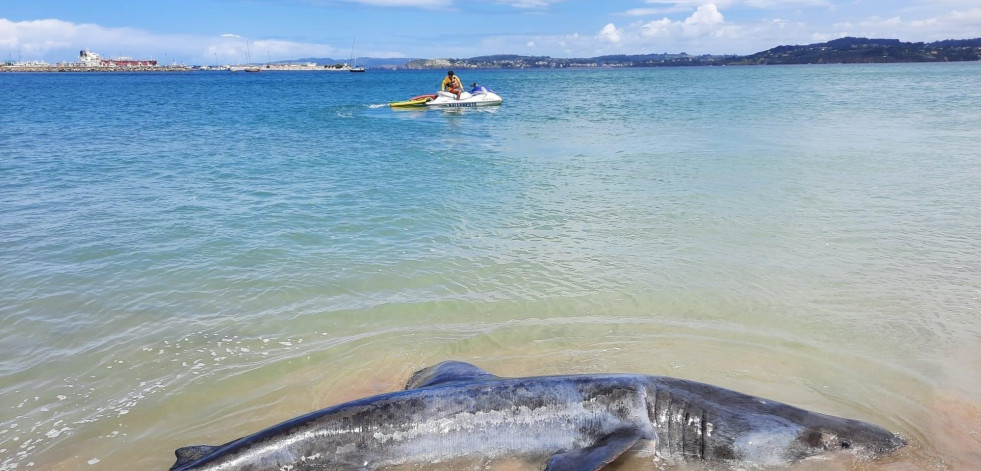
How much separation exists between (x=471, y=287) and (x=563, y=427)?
3.98m

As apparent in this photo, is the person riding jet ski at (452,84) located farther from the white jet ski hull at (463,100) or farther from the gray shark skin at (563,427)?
the gray shark skin at (563,427)

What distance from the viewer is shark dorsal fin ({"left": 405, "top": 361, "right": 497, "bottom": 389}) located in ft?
17.5

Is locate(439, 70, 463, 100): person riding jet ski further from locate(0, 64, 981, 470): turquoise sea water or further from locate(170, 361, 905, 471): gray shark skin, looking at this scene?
locate(170, 361, 905, 471): gray shark skin

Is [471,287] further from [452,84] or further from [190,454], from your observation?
[452,84]

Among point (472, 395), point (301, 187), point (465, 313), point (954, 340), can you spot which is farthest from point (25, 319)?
point (954, 340)

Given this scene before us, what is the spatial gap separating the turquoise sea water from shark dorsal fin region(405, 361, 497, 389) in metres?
0.37

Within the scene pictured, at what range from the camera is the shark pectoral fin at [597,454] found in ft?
13.8

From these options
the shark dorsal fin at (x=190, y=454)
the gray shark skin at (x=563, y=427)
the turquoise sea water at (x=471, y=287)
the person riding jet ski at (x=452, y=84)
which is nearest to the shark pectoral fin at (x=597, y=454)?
the gray shark skin at (x=563, y=427)

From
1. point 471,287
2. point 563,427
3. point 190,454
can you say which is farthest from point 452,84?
point 190,454

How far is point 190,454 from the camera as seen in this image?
438 centimetres

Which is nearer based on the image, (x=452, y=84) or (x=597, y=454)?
(x=597, y=454)

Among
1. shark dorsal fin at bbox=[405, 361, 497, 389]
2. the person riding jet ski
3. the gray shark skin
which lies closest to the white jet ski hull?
the person riding jet ski

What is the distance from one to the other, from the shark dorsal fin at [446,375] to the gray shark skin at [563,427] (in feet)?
1.68

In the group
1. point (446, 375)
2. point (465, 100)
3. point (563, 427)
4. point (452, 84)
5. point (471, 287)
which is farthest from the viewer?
point (452, 84)
